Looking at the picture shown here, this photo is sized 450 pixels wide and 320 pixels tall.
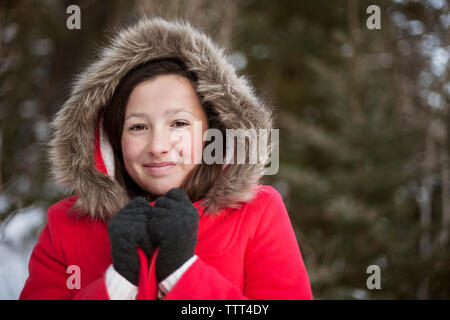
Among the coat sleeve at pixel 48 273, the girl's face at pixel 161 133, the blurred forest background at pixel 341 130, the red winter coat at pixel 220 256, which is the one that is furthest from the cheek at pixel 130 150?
the blurred forest background at pixel 341 130

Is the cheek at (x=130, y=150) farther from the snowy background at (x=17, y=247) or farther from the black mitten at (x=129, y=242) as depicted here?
the snowy background at (x=17, y=247)

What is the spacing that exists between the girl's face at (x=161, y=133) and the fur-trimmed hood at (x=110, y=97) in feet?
0.34

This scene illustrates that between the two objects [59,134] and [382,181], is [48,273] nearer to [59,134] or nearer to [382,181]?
[59,134]

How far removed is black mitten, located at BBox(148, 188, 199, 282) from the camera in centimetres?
127

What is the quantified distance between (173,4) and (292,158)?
9.47 ft

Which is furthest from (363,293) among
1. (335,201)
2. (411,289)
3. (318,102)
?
(318,102)

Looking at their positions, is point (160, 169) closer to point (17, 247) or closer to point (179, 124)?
point (179, 124)

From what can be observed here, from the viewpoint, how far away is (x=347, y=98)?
4727mm

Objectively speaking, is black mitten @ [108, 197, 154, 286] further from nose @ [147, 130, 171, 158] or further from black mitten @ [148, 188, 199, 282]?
nose @ [147, 130, 171, 158]

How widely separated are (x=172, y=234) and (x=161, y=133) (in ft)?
1.50

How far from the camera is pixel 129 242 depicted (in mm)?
1281

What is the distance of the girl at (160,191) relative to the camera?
4.27 ft

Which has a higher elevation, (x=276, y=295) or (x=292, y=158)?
(x=292, y=158)

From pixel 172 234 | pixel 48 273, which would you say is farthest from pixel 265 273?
pixel 48 273
